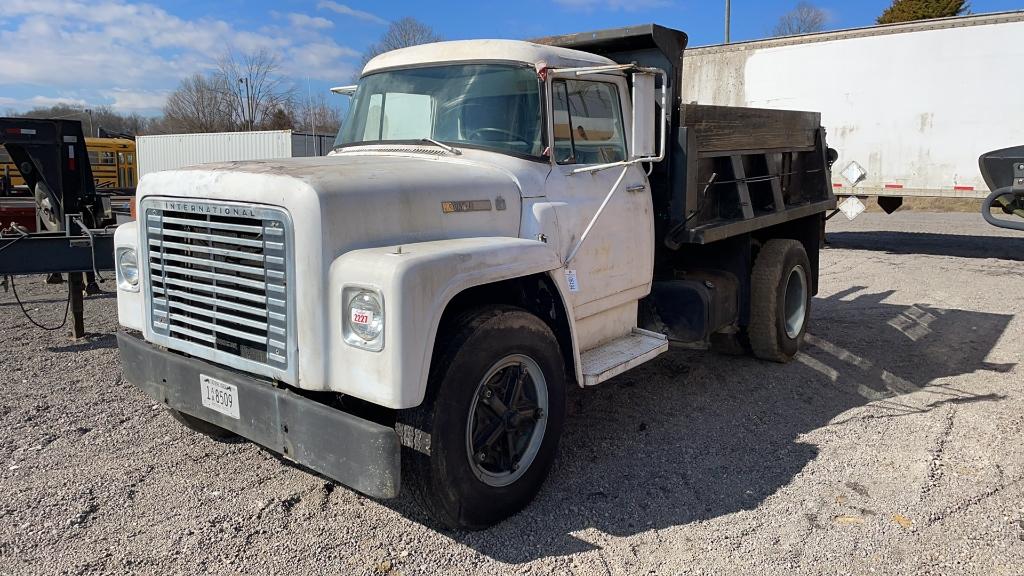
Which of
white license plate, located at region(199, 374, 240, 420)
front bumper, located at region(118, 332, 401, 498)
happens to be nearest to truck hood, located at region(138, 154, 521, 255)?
front bumper, located at region(118, 332, 401, 498)

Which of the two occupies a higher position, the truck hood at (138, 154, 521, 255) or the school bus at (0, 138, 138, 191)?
the school bus at (0, 138, 138, 191)

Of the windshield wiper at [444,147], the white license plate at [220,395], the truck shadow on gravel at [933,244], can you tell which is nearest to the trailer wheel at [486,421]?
the white license plate at [220,395]

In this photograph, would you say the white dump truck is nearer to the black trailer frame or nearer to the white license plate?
the white license plate

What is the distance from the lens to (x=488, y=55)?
4551mm

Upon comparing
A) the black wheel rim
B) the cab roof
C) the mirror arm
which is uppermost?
the cab roof

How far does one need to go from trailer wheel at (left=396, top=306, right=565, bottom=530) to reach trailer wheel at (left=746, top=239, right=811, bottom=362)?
3.09m

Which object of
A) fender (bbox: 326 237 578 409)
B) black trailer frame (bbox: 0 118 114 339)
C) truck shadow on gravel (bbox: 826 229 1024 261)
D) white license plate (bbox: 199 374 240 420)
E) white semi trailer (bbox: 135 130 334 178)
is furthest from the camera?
white semi trailer (bbox: 135 130 334 178)

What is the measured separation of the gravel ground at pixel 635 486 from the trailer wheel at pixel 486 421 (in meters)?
0.19

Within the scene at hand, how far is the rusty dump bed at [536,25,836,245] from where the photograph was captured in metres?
Answer: 5.39

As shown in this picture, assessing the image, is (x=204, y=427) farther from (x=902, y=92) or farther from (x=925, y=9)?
(x=925, y=9)

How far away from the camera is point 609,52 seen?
5824 mm

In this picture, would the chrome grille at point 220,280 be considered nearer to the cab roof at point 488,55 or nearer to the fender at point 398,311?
the fender at point 398,311

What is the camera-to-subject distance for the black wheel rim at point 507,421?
370 centimetres

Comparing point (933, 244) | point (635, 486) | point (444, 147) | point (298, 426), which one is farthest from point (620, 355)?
point (933, 244)
